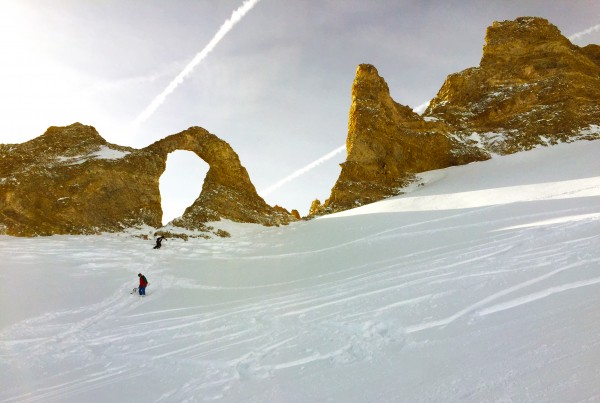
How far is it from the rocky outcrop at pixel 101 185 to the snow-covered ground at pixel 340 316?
469 centimetres

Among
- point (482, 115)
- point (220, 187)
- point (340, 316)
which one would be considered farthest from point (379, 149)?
point (340, 316)

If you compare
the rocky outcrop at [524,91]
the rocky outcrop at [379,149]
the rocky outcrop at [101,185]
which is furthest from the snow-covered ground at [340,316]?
the rocky outcrop at [524,91]

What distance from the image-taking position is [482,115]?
132 feet

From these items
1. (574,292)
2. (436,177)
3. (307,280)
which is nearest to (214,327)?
(307,280)

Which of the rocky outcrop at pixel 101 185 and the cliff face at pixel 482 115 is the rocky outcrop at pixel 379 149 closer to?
the cliff face at pixel 482 115

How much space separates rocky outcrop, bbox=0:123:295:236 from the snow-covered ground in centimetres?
469

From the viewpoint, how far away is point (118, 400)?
5.59 meters

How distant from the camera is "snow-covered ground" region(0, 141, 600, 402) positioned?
427 cm

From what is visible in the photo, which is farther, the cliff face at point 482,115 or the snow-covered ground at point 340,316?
the cliff face at point 482,115

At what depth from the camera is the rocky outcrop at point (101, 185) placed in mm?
23141

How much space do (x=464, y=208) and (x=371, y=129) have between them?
67.0 ft

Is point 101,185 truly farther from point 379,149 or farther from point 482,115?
point 482,115

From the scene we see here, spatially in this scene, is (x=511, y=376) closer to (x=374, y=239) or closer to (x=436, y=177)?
(x=374, y=239)

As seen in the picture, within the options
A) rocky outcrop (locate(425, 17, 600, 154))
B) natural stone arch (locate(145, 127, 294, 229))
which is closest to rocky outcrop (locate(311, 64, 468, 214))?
rocky outcrop (locate(425, 17, 600, 154))
